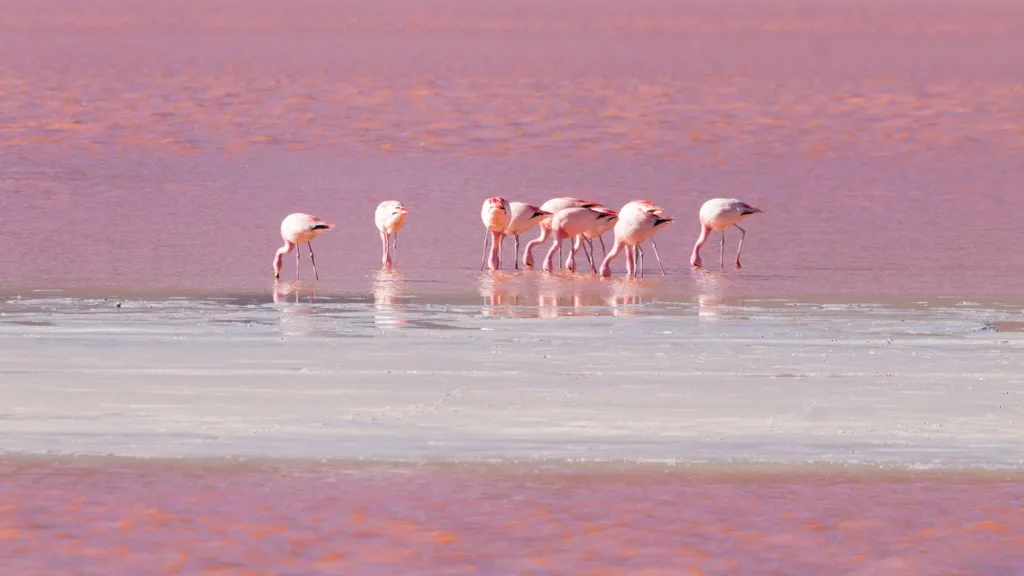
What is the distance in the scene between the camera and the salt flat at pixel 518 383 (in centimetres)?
696

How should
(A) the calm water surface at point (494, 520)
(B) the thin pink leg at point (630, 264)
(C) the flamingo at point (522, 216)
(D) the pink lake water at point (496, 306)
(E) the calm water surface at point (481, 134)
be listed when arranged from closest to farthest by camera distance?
(A) the calm water surface at point (494, 520) → (D) the pink lake water at point (496, 306) → (B) the thin pink leg at point (630, 264) → (C) the flamingo at point (522, 216) → (E) the calm water surface at point (481, 134)

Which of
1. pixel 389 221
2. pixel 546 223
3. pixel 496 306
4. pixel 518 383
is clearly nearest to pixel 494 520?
pixel 518 383

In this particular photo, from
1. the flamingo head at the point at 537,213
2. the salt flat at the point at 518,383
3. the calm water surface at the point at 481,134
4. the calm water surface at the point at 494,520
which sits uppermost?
the calm water surface at the point at 481,134

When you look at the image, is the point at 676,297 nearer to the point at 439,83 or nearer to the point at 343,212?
the point at 343,212

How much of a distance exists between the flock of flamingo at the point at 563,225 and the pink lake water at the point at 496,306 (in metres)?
0.40

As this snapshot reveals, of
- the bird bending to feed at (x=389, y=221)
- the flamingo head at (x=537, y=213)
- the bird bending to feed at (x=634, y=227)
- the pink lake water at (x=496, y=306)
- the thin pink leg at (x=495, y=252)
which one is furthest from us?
the flamingo head at (x=537, y=213)

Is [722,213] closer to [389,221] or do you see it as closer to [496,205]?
[496,205]

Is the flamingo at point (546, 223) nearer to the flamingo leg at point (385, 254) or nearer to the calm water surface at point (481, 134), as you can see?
the calm water surface at point (481, 134)

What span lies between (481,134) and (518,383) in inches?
766

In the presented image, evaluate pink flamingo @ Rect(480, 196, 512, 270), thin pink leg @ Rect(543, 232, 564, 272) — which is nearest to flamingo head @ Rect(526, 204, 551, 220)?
pink flamingo @ Rect(480, 196, 512, 270)

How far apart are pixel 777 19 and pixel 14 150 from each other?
18.5 meters

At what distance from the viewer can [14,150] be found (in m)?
26.8

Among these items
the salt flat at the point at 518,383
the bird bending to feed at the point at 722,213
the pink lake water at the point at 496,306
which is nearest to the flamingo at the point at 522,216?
the pink lake water at the point at 496,306

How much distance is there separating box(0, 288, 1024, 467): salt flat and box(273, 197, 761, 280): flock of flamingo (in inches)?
162
